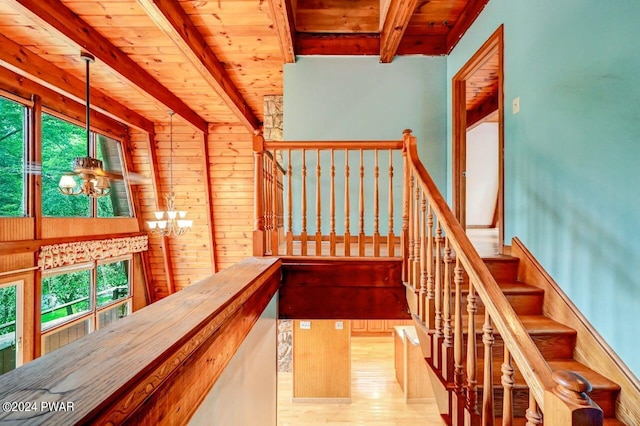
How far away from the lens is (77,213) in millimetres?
4824

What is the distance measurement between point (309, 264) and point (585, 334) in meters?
1.79

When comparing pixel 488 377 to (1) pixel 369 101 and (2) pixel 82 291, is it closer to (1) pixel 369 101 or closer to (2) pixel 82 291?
(1) pixel 369 101

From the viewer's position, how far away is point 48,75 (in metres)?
3.54

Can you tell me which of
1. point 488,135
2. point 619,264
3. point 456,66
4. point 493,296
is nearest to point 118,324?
point 493,296

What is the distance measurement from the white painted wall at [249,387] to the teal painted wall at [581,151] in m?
1.95

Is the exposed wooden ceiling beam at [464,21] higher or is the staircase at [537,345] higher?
the exposed wooden ceiling beam at [464,21]

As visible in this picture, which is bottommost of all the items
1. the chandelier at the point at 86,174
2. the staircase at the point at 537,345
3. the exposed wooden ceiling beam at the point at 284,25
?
the staircase at the point at 537,345

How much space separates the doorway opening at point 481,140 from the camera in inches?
111

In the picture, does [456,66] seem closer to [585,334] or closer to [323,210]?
[323,210]

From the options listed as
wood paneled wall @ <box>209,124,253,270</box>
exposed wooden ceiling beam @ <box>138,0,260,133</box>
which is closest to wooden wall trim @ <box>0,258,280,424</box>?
exposed wooden ceiling beam @ <box>138,0,260,133</box>

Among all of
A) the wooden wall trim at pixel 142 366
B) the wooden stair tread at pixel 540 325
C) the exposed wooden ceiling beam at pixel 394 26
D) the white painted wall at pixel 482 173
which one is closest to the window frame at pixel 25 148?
the wooden wall trim at pixel 142 366

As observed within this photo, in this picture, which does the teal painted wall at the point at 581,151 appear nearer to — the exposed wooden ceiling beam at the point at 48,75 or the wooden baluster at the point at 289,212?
the wooden baluster at the point at 289,212

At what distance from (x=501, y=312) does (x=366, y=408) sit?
4.30 m

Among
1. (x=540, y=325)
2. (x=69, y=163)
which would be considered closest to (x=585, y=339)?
(x=540, y=325)
